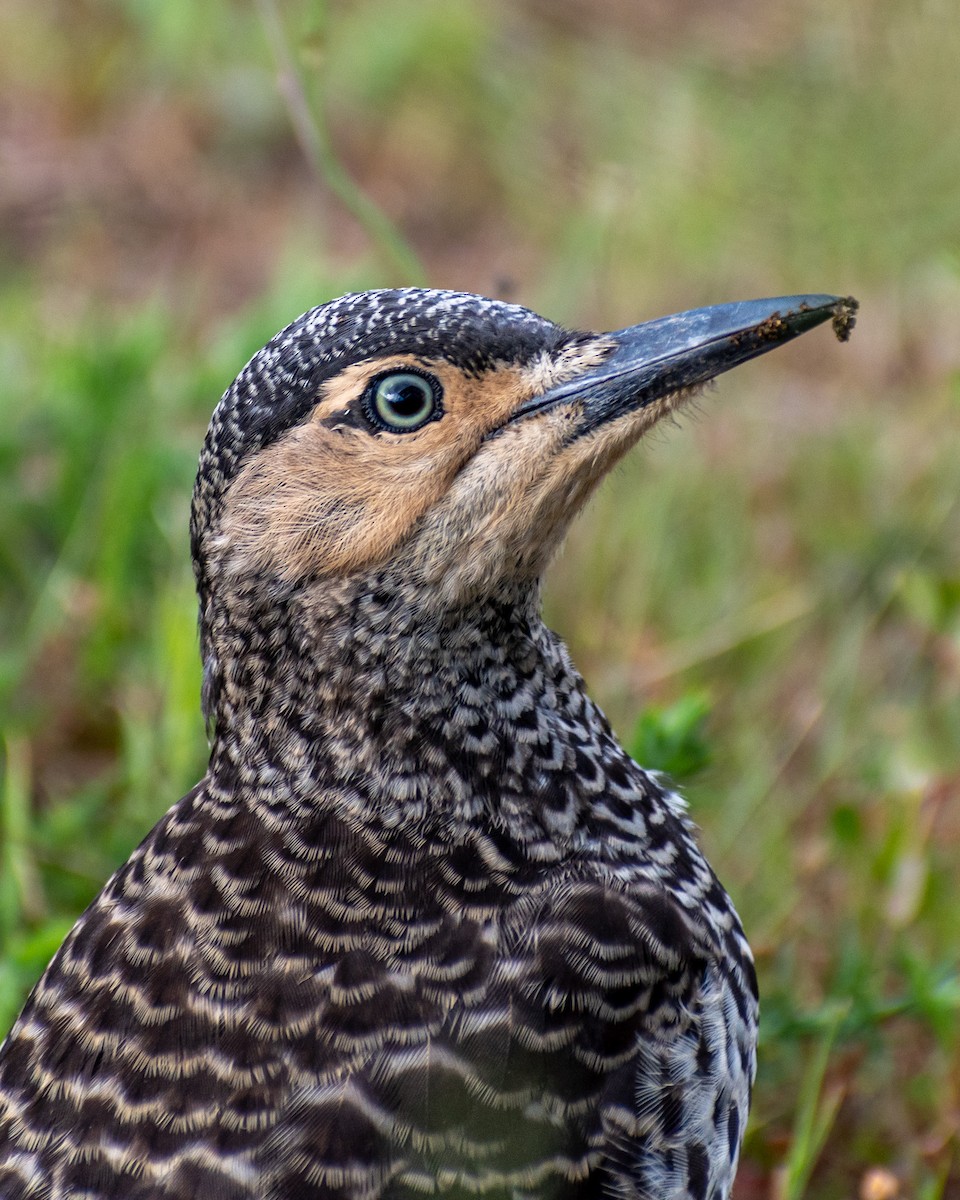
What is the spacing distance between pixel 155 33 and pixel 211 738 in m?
5.72

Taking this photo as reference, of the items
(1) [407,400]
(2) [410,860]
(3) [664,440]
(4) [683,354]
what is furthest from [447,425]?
(2) [410,860]

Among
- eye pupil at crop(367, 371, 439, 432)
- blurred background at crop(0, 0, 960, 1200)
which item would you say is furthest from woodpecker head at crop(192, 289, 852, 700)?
blurred background at crop(0, 0, 960, 1200)

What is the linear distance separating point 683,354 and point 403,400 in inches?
17.7

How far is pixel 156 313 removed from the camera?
215 inches

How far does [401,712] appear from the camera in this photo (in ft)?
8.90

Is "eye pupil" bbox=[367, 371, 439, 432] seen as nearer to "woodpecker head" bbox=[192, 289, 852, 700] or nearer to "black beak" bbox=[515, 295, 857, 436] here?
"woodpecker head" bbox=[192, 289, 852, 700]

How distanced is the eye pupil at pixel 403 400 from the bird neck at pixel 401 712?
26 centimetres

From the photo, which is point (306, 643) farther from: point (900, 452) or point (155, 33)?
point (155, 33)

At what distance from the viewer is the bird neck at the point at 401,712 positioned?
2.68 metres

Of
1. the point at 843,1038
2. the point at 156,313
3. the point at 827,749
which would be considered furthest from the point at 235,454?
the point at 156,313

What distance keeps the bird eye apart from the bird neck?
0.26m

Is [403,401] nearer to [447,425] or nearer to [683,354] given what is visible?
A: [447,425]

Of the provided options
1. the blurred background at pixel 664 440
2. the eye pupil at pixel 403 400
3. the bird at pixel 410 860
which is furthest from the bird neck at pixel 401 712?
the blurred background at pixel 664 440

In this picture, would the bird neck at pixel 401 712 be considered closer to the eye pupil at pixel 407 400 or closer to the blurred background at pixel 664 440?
the eye pupil at pixel 407 400
